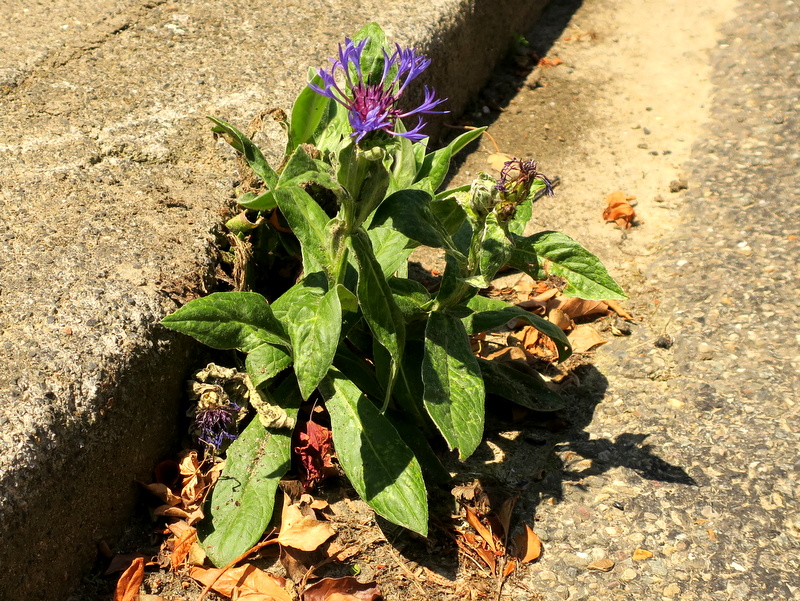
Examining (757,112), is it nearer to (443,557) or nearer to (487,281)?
(487,281)

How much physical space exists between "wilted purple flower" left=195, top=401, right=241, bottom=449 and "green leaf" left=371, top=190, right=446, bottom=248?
2.41 feet

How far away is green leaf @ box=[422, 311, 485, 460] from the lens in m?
2.06

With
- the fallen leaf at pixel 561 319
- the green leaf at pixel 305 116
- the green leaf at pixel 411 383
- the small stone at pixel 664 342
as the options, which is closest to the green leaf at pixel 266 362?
the green leaf at pixel 411 383

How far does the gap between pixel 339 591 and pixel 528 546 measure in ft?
1.88

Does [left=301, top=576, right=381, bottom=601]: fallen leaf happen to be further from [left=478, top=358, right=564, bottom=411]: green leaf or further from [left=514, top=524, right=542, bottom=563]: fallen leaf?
[left=478, top=358, right=564, bottom=411]: green leaf

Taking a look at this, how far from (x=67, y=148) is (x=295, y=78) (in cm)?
102

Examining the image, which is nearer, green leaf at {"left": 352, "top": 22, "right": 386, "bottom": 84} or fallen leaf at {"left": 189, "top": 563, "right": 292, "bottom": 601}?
green leaf at {"left": 352, "top": 22, "right": 386, "bottom": 84}

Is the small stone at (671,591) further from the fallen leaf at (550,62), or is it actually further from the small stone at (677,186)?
the fallen leaf at (550,62)

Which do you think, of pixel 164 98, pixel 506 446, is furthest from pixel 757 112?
pixel 164 98

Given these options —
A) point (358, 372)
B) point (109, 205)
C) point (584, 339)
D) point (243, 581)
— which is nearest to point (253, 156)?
point (109, 205)

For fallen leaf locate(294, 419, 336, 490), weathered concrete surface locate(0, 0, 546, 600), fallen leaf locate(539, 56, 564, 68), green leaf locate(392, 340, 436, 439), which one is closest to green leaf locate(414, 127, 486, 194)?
green leaf locate(392, 340, 436, 439)

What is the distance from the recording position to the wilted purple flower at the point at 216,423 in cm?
231

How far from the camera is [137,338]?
7.22 ft

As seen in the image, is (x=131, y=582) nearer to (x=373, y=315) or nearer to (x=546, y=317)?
(x=373, y=315)
